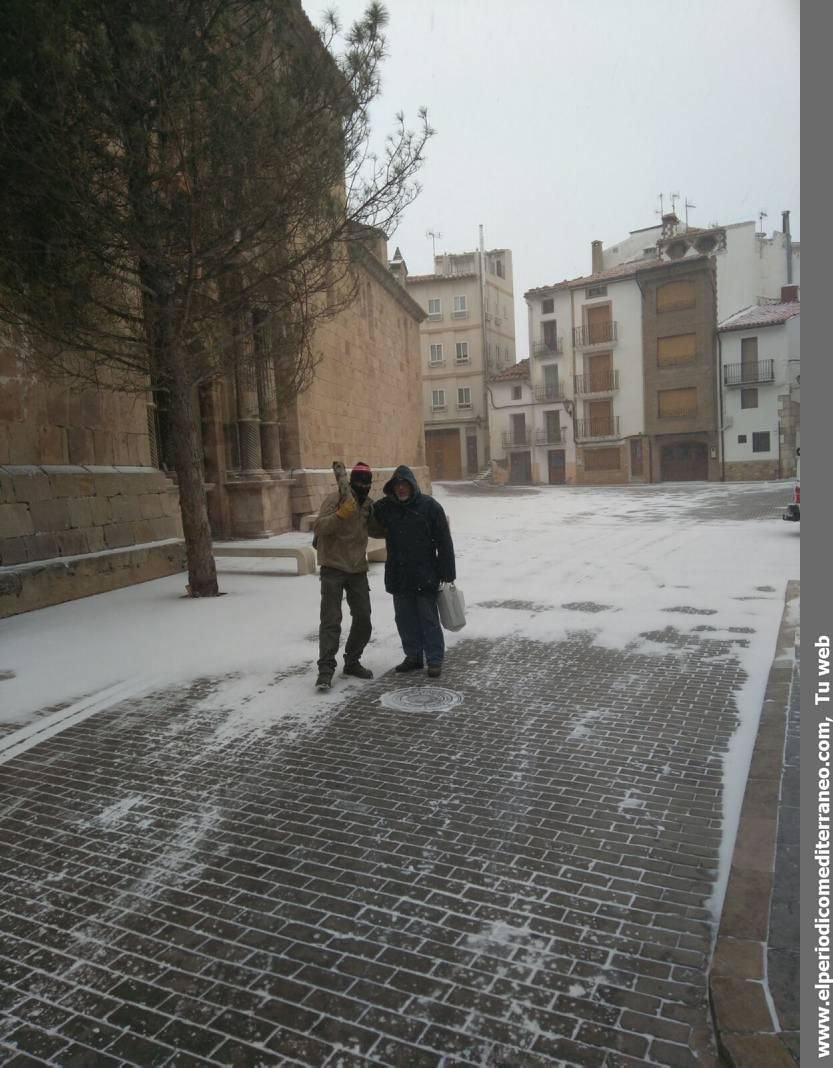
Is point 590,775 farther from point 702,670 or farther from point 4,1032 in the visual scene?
point 4,1032

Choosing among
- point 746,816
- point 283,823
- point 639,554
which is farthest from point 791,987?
point 639,554

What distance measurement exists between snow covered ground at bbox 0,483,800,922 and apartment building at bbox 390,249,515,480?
1454 inches

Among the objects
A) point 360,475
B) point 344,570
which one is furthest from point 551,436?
point 344,570

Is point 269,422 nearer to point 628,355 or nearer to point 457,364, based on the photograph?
point 628,355

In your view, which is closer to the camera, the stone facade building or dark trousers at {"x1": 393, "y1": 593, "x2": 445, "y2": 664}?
dark trousers at {"x1": 393, "y1": 593, "x2": 445, "y2": 664}

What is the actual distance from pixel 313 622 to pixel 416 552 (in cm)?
242

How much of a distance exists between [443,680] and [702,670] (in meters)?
1.85

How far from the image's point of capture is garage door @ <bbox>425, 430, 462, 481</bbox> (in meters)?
50.9

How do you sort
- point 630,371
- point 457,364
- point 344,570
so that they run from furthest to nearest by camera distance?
point 457,364, point 630,371, point 344,570

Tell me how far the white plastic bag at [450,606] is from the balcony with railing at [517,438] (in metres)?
40.9

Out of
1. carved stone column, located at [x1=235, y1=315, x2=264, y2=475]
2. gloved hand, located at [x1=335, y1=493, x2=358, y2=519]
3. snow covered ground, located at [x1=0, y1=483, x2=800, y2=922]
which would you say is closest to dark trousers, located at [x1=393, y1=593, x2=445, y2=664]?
snow covered ground, located at [x1=0, y1=483, x2=800, y2=922]

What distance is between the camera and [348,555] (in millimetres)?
5668

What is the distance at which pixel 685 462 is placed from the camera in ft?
132

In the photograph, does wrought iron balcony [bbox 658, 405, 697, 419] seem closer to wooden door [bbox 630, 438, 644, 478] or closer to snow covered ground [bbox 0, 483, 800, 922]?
wooden door [bbox 630, 438, 644, 478]
